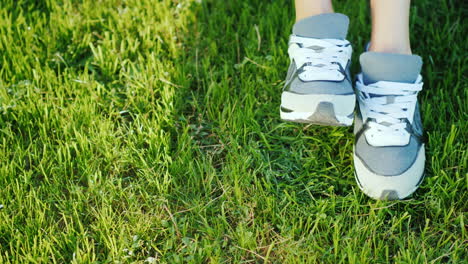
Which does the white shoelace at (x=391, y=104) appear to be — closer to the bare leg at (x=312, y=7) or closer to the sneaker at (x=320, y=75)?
the sneaker at (x=320, y=75)

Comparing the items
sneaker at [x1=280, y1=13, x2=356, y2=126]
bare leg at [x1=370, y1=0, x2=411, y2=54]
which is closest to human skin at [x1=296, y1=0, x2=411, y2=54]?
bare leg at [x1=370, y1=0, x2=411, y2=54]

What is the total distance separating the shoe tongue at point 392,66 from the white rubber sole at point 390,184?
272 mm

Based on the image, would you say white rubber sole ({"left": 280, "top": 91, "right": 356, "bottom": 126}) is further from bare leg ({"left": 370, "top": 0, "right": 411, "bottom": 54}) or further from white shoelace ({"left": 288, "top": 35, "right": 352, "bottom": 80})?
bare leg ({"left": 370, "top": 0, "right": 411, "bottom": 54})

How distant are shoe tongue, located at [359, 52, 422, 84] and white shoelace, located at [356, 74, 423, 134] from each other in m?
0.02

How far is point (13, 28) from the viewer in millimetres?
2221

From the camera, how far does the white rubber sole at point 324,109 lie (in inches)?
66.6

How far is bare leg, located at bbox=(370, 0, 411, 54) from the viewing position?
171 cm

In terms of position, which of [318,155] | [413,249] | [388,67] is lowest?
[413,249]

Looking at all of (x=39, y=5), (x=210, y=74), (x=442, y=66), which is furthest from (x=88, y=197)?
(x=442, y=66)

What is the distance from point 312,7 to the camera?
183cm

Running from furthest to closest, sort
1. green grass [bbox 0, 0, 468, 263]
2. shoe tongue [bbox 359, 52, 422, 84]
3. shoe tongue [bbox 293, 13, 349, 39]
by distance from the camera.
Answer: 1. shoe tongue [bbox 293, 13, 349, 39]
2. shoe tongue [bbox 359, 52, 422, 84]
3. green grass [bbox 0, 0, 468, 263]

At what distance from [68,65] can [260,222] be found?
104 cm

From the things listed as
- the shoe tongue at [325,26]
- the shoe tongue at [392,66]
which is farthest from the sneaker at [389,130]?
the shoe tongue at [325,26]

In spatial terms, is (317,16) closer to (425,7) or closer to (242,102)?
(242,102)
